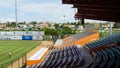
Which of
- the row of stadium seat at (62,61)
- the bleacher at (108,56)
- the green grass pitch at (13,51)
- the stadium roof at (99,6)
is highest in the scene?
the stadium roof at (99,6)

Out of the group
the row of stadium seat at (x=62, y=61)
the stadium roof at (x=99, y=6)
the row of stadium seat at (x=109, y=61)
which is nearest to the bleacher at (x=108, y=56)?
the row of stadium seat at (x=109, y=61)

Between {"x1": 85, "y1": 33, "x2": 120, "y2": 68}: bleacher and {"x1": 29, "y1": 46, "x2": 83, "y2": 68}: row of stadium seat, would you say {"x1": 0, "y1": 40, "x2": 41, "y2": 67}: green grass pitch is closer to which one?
{"x1": 29, "y1": 46, "x2": 83, "y2": 68}: row of stadium seat

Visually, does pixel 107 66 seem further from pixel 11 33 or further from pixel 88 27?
pixel 11 33

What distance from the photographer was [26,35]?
67.6m

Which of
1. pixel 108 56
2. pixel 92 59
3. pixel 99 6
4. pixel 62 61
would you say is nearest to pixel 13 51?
pixel 62 61

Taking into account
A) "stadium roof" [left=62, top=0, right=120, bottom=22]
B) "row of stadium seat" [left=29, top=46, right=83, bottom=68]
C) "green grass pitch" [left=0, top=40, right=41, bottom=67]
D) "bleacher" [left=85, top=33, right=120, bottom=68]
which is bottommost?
"green grass pitch" [left=0, top=40, right=41, bottom=67]

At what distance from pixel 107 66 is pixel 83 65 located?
5104mm

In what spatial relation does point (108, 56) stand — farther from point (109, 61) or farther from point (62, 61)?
point (62, 61)

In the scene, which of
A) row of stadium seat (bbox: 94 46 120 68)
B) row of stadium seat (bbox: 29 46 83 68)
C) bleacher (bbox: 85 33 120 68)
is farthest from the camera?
row of stadium seat (bbox: 29 46 83 68)

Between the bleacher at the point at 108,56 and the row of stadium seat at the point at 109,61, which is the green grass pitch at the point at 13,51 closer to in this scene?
the bleacher at the point at 108,56

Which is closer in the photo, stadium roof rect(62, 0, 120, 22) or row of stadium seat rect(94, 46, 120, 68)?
stadium roof rect(62, 0, 120, 22)

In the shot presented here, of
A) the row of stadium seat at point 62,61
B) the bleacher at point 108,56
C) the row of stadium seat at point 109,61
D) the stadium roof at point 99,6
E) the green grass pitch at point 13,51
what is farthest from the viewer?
the green grass pitch at point 13,51

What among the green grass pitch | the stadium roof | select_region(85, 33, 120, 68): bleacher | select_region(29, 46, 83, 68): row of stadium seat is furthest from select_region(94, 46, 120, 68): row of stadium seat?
the green grass pitch

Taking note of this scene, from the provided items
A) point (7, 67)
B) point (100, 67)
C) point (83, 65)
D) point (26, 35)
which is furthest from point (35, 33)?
point (100, 67)
